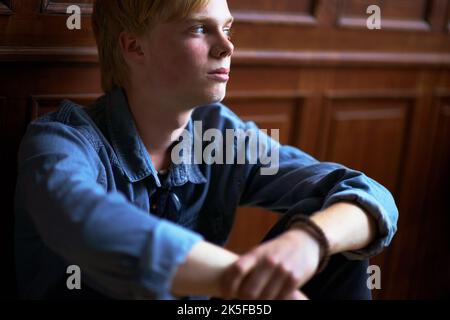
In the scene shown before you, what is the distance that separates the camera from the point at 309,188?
1.20 m

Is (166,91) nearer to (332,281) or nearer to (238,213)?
(332,281)

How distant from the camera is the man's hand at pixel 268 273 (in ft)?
2.85

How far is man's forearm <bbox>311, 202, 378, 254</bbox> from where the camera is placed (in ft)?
3.28

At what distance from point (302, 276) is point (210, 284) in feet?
0.42

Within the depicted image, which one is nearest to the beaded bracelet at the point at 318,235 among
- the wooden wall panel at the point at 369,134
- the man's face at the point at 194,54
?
the man's face at the point at 194,54

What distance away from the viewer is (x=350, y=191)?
3.58ft

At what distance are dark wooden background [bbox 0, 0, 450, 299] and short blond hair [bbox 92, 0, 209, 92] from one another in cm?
10

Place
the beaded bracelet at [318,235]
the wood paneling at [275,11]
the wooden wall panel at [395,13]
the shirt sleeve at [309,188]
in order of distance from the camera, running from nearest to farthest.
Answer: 1. the beaded bracelet at [318,235]
2. the shirt sleeve at [309,188]
3. the wood paneling at [275,11]
4. the wooden wall panel at [395,13]

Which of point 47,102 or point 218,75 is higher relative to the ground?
point 218,75

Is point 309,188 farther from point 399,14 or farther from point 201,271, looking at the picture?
point 399,14

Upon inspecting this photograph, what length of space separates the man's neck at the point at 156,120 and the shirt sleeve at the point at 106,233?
0.82 ft

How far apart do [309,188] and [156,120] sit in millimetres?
298

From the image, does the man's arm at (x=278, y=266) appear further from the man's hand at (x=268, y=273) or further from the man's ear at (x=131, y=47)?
the man's ear at (x=131, y=47)

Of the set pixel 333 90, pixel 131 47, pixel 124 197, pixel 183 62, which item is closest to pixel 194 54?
pixel 183 62
